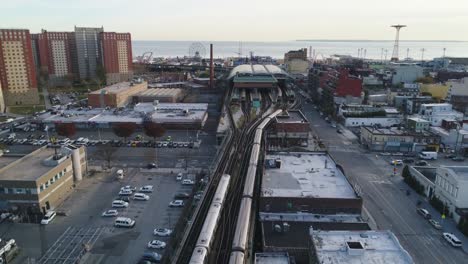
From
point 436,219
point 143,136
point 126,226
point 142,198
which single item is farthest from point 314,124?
point 126,226

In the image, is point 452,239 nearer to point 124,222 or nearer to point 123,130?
point 124,222

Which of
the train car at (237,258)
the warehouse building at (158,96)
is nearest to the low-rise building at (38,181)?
the train car at (237,258)

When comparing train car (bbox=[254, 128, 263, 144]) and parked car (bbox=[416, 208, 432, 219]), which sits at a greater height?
train car (bbox=[254, 128, 263, 144])

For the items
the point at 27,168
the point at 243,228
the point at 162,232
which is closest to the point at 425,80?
the point at 243,228

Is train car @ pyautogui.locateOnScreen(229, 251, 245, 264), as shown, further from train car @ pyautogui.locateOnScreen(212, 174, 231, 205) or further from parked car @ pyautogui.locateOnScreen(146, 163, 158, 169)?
parked car @ pyautogui.locateOnScreen(146, 163, 158, 169)

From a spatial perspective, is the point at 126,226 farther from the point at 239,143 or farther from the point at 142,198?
the point at 239,143

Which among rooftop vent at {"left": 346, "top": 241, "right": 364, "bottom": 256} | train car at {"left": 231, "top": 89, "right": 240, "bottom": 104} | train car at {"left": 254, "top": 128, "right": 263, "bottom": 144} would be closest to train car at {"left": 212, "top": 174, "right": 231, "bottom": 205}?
rooftop vent at {"left": 346, "top": 241, "right": 364, "bottom": 256}
